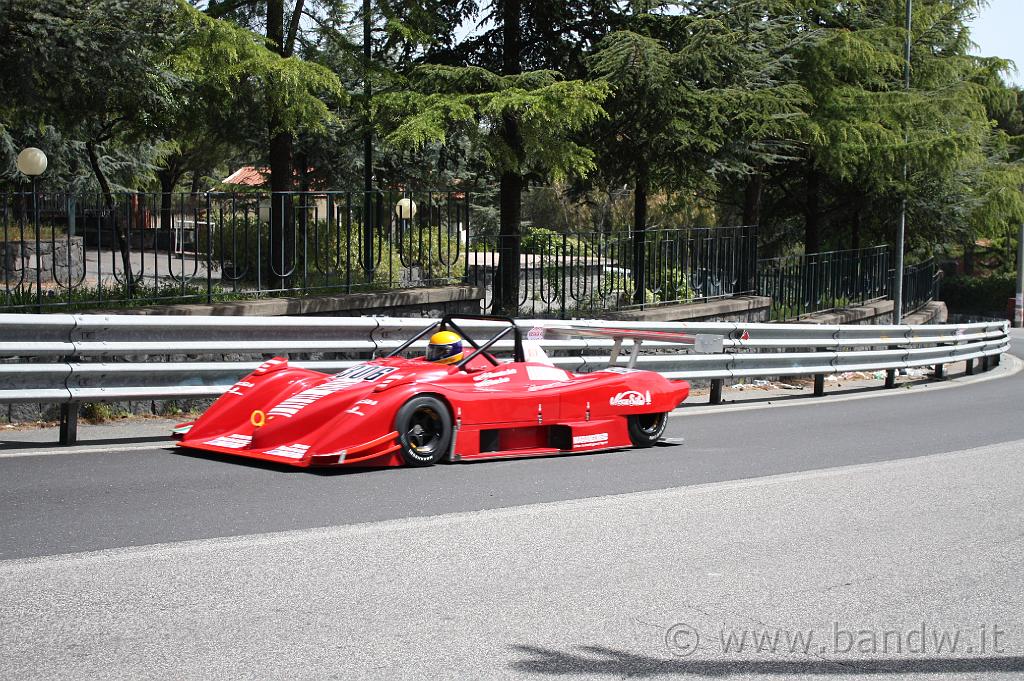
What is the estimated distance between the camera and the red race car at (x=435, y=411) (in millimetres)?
→ 7902

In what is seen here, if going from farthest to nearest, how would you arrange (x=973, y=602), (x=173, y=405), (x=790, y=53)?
(x=790, y=53) → (x=173, y=405) → (x=973, y=602)

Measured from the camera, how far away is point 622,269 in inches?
700

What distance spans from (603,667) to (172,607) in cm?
181

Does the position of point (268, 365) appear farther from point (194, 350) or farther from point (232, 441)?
point (232, 441)

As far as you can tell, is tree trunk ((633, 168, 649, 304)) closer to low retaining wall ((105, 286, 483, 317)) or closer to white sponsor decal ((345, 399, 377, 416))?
low retaining wall ((105, 286, 483, 317))

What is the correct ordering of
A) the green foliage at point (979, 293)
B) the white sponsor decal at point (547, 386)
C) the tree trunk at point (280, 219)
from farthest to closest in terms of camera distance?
1. the green foliage at point (979, 293)
2. the tree trunk at point (280, 219)
3. the white sponsor decal at point (547, 386)

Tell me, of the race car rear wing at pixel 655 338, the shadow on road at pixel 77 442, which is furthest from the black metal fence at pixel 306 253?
the race car rear wing at pixel 655 338

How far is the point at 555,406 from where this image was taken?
29.7 feet

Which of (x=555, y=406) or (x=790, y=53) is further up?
(x=790, y=53)

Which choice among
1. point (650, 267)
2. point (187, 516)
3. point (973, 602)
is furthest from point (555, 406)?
point (650, 267)

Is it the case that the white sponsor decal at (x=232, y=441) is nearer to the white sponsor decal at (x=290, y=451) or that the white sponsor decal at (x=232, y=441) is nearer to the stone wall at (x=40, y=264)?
the white sponsor decal at (x=290, y=451)

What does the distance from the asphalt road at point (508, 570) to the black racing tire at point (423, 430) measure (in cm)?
13

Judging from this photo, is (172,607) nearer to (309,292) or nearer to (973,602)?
(973,602)

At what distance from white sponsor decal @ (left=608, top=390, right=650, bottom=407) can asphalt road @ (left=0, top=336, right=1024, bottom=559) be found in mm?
398
